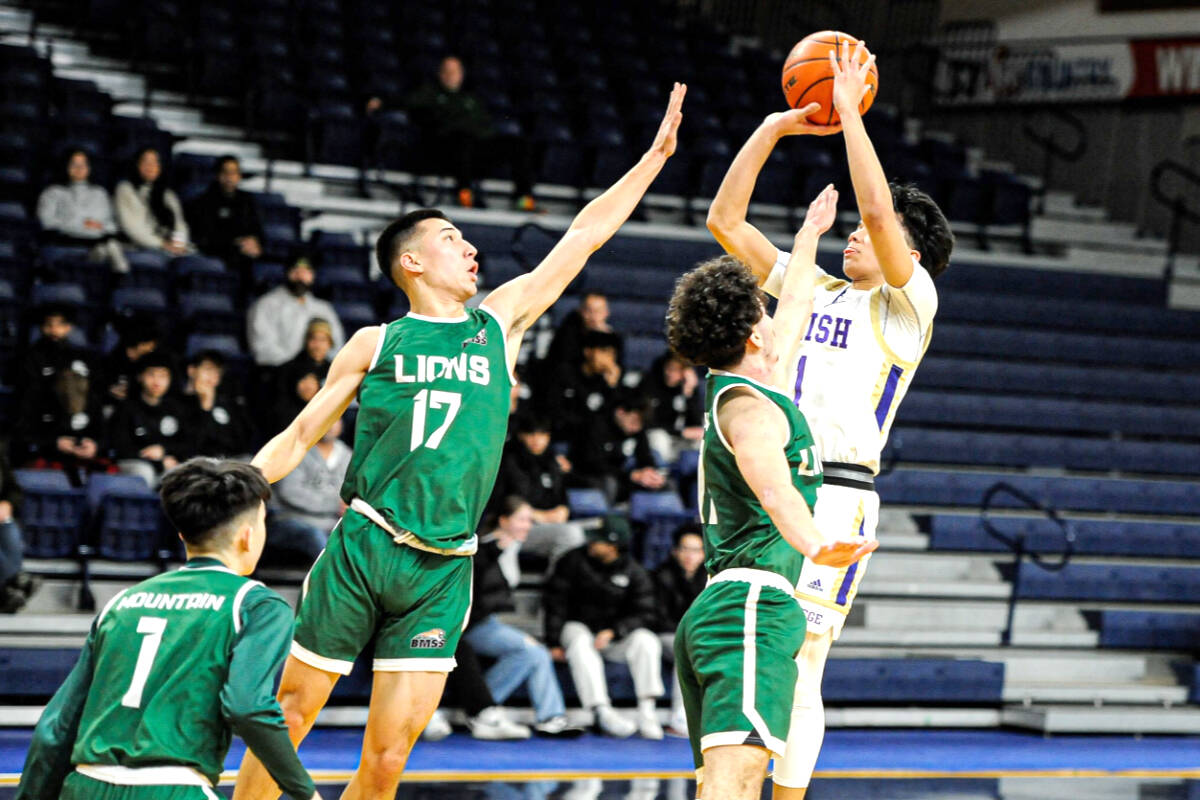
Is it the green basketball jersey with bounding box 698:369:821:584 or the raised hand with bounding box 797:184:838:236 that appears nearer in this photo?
the green basketball jersey with bounding box 698:369:821:584

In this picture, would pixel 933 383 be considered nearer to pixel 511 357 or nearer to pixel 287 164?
pixel 287 164

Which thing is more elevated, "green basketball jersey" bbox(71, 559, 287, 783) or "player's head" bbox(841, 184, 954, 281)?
"player's head" bbox(841, 184, 954, 281)

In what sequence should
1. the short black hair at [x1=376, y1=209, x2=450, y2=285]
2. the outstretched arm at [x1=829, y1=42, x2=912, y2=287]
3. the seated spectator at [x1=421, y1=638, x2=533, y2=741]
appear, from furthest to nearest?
1. the seated spectator at [x1=421, y1=638, x2=533, y2=741]
2. the short black hair at [x1=376, y1=209, x2=450, y2=285]
3. the outstretched arm at [x1=829, y1=42, x2=912, y2=287]

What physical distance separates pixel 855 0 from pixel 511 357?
1607cm

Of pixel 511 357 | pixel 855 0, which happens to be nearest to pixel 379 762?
pixel 511 357

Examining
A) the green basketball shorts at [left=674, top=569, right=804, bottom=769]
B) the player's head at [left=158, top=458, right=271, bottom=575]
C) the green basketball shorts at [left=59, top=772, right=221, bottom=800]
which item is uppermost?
the player's head at [left=158, top=458, right=271, bottom=575]

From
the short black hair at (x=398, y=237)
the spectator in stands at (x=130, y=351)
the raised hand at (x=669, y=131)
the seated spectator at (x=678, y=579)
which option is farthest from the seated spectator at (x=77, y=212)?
the raised hand at (x=669, y=131)

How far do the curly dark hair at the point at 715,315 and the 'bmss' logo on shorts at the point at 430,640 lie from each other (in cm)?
105

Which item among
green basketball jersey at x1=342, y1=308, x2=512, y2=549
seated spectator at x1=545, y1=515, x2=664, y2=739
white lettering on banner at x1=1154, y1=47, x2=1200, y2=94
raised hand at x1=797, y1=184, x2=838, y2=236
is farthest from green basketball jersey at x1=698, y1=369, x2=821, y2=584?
white lettering on banner at x1=1154, y1=47, x2=1200, y2=94

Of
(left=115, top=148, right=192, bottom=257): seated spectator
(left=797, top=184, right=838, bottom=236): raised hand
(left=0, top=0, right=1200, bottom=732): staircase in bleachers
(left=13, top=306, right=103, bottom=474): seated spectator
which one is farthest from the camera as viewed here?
(left=115, top=148, right=192, bottom=257): seated spectator

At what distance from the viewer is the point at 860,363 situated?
471 centimetres

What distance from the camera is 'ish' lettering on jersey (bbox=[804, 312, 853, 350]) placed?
475 centimetres

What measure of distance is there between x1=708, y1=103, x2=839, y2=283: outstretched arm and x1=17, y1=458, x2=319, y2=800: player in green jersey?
207 centimetres

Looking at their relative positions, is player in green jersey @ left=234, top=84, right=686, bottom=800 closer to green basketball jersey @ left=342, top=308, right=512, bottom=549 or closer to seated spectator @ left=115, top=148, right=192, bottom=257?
green basketball jersey @ left=342, top=308, right=512, bottom=549
